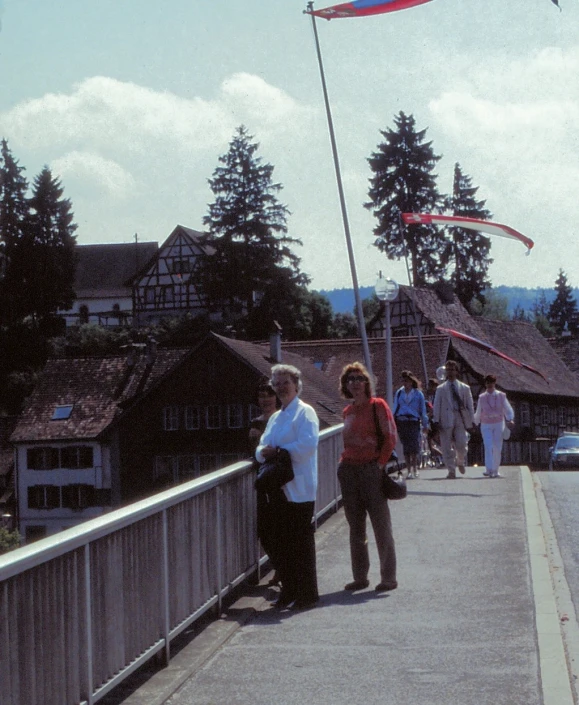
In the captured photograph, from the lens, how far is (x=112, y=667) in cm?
620

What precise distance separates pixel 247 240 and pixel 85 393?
51.5 feet

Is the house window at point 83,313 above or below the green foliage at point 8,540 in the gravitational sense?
above

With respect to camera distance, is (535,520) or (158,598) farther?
(535,520)

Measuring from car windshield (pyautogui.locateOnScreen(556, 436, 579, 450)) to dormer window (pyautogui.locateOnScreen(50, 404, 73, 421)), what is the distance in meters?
29.6

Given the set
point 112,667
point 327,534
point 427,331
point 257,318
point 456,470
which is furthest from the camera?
point 257,318

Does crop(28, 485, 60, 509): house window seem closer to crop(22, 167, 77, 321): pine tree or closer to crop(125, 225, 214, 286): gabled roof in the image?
crop(22, 167, 77, 321): pine tree

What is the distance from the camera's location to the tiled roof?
66.6m

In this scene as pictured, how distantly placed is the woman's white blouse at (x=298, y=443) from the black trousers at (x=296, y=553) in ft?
0.32

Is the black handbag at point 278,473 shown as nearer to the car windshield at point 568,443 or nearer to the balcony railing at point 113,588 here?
the balcony railing at point 113,588

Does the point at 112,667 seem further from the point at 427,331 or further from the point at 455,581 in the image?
the point at 427,331

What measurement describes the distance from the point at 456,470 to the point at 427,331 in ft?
152

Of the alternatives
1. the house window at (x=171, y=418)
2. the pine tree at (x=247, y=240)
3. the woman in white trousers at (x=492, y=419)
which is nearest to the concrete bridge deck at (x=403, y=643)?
the woman in white trousers at (x=492, y=419)

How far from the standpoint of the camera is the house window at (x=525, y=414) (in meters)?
65.8

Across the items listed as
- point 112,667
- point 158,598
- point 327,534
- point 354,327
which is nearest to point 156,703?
point 112,667
